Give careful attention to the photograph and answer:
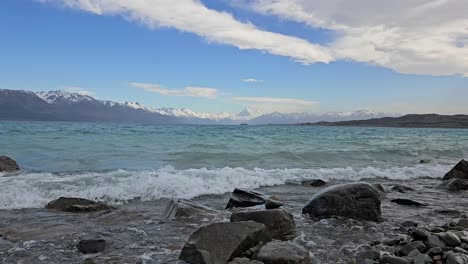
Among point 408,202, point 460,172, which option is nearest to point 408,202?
point 408,202

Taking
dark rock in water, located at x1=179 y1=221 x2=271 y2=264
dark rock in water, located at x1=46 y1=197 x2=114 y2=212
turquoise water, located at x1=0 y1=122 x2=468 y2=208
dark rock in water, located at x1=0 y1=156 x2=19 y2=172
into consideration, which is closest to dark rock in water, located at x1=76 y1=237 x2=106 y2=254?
dark rock in water, located at x1=179 y1=221 x2=271 y2=264

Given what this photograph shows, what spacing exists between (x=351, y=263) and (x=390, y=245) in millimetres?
1512

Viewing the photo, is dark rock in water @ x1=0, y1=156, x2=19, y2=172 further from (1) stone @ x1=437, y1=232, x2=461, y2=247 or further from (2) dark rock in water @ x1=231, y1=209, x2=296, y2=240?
(1) stone @ x1=437, y1=232, x2=461, y2=247

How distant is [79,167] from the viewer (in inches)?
747

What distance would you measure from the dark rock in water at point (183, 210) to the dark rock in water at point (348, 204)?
2.67m

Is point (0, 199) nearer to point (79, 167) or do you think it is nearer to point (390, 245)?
point (79, 167)

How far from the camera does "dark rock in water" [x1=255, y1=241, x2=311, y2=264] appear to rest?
621 cm

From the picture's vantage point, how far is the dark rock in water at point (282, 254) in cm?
621

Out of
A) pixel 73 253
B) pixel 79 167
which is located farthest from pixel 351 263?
pixel 79 167

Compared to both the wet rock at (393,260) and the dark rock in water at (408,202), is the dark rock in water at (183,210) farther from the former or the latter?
the dark rock in water at (408,202)

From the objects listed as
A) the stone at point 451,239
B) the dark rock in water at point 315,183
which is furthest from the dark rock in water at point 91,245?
the dark rock in water at point 315,183

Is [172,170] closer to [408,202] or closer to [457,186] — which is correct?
[408,202]

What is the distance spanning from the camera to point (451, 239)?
7223 millimetres

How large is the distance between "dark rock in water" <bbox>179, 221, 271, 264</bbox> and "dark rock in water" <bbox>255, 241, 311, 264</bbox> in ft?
1.17
